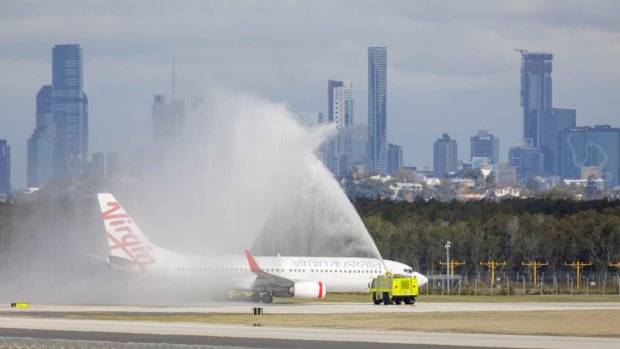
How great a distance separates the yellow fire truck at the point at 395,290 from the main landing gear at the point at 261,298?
768cm

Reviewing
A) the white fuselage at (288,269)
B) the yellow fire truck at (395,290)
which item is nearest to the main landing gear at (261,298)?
the white fuselage at (288,269)

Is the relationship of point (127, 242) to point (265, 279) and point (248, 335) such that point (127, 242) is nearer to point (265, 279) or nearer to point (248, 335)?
point (265, 279)

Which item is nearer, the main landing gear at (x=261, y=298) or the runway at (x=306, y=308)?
the runway at (x=306, y=308)

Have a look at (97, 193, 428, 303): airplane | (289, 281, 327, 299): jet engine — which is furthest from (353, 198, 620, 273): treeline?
(289, 281, 327, 299): jet engine

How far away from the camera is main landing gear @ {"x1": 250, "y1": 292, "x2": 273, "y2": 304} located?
89.3 metres

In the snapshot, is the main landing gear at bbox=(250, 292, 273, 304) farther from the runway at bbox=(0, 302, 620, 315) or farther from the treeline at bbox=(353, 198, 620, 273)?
the treeline at bbox=(353, 198, 620, 273)

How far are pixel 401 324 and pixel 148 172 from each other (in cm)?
5718

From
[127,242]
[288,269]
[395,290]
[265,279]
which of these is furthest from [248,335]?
[288,269]

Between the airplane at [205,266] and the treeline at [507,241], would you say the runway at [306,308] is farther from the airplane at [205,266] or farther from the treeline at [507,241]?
the treeline at [507,241]

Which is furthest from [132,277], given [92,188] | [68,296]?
[92,188]

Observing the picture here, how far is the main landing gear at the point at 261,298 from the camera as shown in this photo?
89.3 meters

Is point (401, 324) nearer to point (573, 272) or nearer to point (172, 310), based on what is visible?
point (172, 310)

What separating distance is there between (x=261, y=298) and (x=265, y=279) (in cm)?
151

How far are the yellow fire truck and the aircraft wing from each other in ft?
20.6
